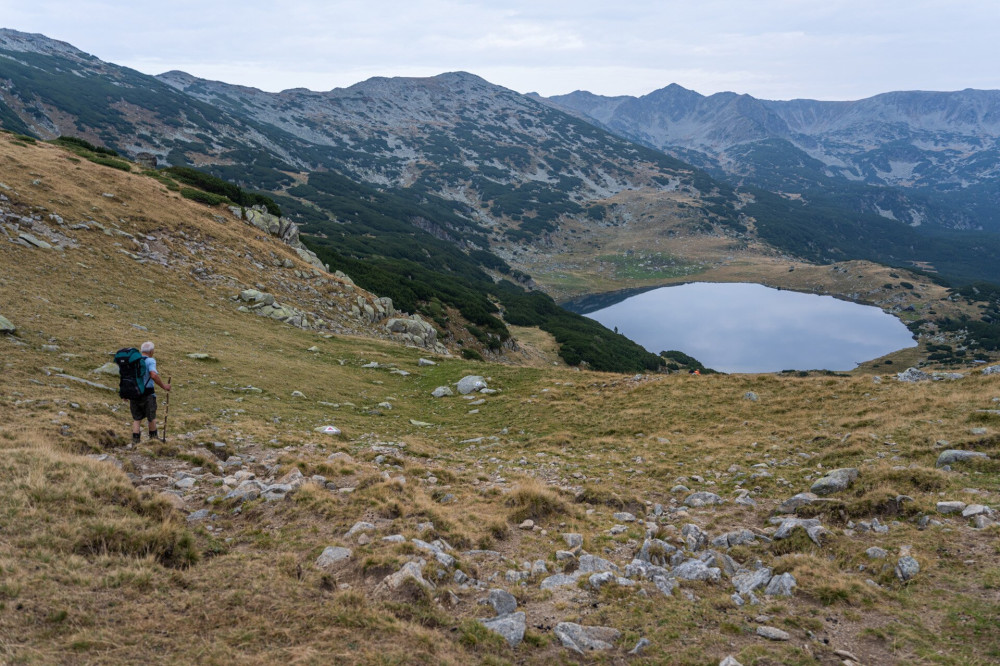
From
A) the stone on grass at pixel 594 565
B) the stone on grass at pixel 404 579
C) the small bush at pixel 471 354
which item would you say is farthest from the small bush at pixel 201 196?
the stone on grass at pixel 594 565

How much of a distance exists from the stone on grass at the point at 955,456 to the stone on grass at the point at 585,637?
31.9 feet

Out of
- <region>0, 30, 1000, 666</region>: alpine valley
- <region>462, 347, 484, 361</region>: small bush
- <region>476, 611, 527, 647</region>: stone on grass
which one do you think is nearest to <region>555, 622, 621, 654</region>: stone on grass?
<region>0, 30, 1000, 666</region>: alpine valley

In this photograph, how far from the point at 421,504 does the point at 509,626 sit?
12.2 ft

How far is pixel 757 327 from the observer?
117m

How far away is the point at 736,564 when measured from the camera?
8.09 metres

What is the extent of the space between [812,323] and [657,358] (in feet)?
243

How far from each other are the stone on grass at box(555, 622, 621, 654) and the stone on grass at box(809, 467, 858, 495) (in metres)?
6.87

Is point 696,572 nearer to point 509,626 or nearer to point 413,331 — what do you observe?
point 509,626

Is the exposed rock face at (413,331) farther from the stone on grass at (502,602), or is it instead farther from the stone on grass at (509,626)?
the stone on grass at (509,626)

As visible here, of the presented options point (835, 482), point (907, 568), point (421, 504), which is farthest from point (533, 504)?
point (835, 482)

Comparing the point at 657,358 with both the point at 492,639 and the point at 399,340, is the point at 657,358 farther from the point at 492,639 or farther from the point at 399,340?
the point at 492,639

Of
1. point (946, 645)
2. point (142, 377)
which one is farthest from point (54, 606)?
point (946, 645)

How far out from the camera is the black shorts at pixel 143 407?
36.3 ft

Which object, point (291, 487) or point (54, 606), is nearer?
point (54, 606)
